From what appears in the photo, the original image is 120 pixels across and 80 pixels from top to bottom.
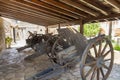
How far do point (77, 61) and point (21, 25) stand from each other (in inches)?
781

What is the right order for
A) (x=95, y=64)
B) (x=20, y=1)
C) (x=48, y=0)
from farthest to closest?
(x=20, y=1) → (x=48, y=0) → (x=95, y=64)

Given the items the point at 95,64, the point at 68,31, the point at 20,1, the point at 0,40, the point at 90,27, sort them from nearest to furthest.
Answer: the point at 95,64
the point at 68,31
the point at 20,1
the point at 0,40
the point at 90,27

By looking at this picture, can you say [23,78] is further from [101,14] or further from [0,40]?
[0,40]

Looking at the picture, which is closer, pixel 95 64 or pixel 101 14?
pixel 95 64

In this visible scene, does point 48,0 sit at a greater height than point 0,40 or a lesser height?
greater

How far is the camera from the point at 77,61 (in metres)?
3.21

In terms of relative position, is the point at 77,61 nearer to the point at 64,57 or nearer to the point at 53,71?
the point at 64,57

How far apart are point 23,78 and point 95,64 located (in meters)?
2.21

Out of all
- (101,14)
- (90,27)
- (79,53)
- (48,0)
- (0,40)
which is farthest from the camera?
(90,27)

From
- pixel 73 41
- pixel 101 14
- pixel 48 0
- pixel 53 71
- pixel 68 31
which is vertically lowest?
pixel 53 71

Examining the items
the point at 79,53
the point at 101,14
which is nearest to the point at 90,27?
the point at 101,14

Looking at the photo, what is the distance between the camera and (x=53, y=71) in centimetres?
319

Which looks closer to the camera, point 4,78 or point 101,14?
point 4,78

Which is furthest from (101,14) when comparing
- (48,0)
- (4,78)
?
(4,78)
